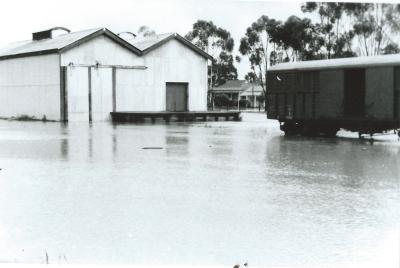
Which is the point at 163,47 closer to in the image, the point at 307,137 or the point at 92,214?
the point at 307,137

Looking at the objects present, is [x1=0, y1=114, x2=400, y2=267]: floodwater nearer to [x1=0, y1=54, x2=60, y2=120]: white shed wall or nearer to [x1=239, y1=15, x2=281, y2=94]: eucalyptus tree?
[x1=239, y1=15, x2=281, y2=94]: eucalyptus tree

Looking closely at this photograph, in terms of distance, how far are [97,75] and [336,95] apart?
17.4 meters

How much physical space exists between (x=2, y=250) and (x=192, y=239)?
2.00m

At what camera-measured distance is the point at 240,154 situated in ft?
47.5

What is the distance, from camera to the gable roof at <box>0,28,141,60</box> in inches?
1275

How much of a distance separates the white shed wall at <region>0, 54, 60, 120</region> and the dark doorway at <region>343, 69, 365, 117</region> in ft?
60.3

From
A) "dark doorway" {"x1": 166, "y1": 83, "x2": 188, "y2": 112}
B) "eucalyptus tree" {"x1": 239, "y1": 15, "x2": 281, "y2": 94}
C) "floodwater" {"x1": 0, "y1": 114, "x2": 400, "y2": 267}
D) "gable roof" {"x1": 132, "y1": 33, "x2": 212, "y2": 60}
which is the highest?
"gable roof" {"x1": 132, "y1": 33, "x2": 212, "y2": 60}

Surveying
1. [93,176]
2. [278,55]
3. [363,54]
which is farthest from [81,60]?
[93,176]

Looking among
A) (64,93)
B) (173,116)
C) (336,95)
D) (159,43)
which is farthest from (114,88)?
(336,95)

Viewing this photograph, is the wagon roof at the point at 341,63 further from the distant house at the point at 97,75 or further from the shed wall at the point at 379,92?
the distant house at the point at 97,75

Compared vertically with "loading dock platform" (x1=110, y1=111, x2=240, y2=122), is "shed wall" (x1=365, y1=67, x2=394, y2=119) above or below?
above

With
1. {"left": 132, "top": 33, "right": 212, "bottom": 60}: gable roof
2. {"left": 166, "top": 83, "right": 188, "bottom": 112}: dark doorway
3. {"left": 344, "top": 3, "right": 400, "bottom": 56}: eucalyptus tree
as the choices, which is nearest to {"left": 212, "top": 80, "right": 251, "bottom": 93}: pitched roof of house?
{"left": 166, "top": 83, "right": 188, "bottom": 112}: dark doorway

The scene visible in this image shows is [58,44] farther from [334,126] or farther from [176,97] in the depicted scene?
[334,126]

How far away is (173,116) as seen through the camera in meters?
33.3
